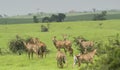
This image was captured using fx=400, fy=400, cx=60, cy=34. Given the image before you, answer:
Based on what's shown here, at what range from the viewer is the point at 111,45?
2048 centimetres

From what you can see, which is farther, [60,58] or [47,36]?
[47,36]

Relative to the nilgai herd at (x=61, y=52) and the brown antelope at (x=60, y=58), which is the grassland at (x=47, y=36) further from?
the nilgai herd at (x=61, y=52)

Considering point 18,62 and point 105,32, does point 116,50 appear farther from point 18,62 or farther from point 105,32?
point 105,32

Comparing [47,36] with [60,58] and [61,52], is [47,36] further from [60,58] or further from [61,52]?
[60,58]

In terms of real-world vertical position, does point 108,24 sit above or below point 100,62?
below

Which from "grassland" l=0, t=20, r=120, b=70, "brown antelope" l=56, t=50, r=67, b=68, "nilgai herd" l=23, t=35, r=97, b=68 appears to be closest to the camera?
"nilgai herd" l=23, t=35, r=97, b=68

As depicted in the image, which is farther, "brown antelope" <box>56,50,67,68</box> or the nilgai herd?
"brown antelope" <box>56,50,67,68</box>

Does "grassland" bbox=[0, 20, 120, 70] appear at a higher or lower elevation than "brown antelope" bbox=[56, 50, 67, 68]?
lower

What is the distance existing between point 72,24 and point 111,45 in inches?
2771

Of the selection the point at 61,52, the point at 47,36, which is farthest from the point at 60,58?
the point at 47,36

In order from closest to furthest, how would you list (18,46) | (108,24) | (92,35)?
1. (18,46)
2. (92,35)
3. (108,24)

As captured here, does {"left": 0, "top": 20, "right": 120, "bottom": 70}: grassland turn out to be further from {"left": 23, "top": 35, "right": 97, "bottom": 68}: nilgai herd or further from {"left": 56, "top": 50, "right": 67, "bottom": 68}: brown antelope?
{"left": 23, "top": 35, "right": 97, "bottom": 68}: nilgai herd

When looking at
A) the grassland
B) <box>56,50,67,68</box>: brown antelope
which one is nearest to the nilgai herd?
<box>56,50,67,68</box>: brown antelope

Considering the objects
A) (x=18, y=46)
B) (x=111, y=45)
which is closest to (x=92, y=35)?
(x=18, y=46)
